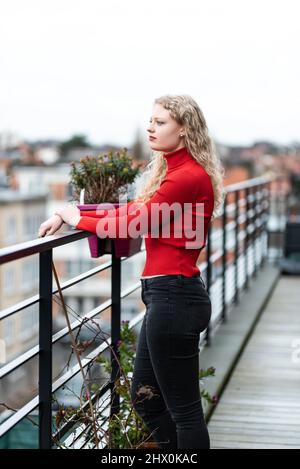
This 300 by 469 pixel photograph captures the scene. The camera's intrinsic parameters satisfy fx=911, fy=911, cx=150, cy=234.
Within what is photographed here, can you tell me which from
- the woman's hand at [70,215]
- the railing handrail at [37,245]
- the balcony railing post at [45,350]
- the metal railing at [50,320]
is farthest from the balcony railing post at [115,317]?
the balcony railing post at [45,350]

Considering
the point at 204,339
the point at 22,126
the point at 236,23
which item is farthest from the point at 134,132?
the point at 204,339

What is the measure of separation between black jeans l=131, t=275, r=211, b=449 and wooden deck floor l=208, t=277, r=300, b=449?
1081 mm

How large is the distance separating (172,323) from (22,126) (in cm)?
7073

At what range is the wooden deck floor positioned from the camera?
3.85m

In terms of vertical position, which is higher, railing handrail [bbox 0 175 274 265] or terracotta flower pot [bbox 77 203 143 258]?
railing handrail [bbox 0 175 274 265]

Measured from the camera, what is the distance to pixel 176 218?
2.54 m

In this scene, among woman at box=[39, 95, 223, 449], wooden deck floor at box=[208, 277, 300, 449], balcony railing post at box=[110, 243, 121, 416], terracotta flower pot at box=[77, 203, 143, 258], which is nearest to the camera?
woman at box=[39, 95, 223, 449]

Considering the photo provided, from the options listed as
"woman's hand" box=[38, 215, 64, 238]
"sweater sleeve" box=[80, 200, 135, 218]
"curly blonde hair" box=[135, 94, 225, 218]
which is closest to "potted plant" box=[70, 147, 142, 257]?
"sweater sleeve" box=[80, 200, 135, 218]

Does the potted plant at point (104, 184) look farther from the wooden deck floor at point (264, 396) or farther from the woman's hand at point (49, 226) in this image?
the wooden deck floor at point (264, 396)

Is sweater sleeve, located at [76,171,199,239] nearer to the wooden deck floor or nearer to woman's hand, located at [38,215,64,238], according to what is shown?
woman's hand, located at [38,215,64,238]

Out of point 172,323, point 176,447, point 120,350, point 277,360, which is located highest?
point 172,323

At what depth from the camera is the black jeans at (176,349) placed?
8.39 feet
